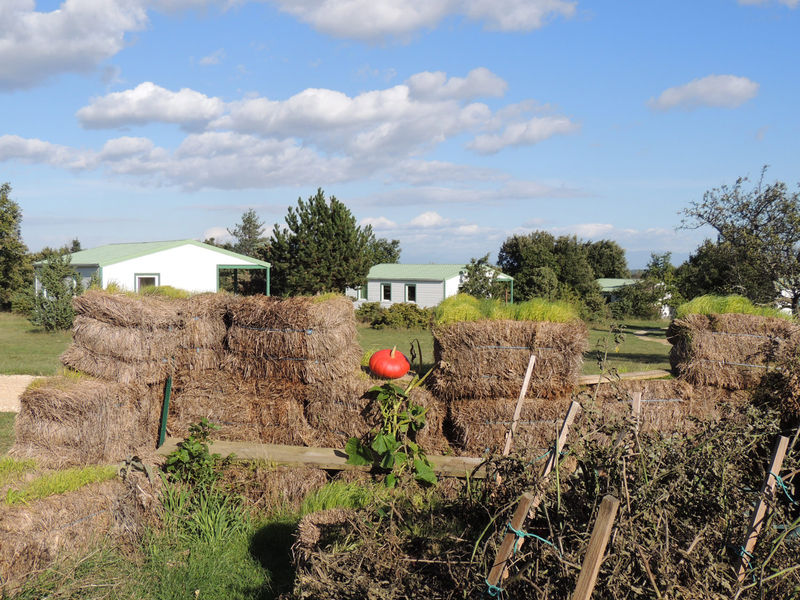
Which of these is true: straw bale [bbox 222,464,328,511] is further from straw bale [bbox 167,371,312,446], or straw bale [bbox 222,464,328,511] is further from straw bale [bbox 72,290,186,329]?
straw bale [bbox 72,290,186,329]

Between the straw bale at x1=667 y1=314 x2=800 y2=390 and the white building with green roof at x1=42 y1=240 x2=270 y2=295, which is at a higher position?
the white building with green roof at x1=42 y1=240 x2=270 y2=295

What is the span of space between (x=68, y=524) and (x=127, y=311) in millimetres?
2605

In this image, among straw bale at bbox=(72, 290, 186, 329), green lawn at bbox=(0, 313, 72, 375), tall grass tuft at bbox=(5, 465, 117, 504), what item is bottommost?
tall grass tuft at bbox=(5, 465, 117, 504)

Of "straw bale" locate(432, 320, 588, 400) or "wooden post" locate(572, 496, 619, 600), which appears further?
"straw bale" locate(432, 320, 588, 400)

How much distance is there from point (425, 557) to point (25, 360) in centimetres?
1552

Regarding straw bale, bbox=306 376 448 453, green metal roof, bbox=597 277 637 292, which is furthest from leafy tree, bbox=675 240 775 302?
green metal roof, bbox=597 277 637 292

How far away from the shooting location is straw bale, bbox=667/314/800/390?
6777 mm

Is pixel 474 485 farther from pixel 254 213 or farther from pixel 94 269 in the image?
pixel 254 213

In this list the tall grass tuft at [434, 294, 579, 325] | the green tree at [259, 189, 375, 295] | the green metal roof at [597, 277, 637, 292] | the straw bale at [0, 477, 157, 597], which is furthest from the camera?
the green metal roof at [597, 277, 637, 292]

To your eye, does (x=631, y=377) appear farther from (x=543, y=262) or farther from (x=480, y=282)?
(x=543, y=262)

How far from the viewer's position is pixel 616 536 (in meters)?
2.61

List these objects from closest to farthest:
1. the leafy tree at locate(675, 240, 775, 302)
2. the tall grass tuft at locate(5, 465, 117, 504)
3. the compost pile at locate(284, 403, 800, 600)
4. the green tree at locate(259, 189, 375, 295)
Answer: the compost pile at locate(284, 403, 800, 600) < the tall grass tuft at locate(5, 465, 117, 504) < the leafy tree at locate(675, 240, 775, 302) < the green tree at locate(259, 189, 375, 295)

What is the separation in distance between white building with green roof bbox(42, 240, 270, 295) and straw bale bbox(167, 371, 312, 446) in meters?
23.6

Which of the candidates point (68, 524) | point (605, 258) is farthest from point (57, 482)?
point (605, 258)
